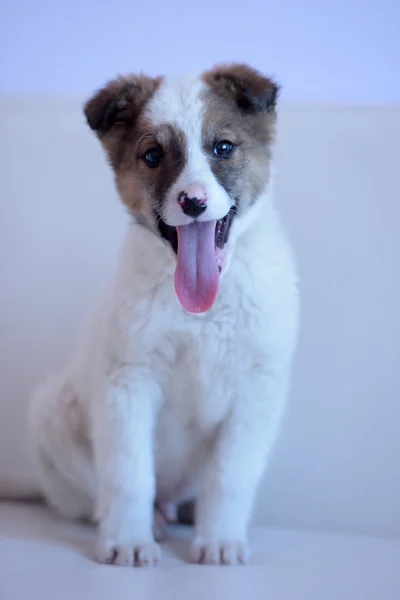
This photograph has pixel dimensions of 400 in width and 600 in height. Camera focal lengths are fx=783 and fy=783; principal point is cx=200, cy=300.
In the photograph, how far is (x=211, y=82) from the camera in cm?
190

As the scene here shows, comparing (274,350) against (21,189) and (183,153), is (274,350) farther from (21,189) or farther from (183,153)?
(21,189)

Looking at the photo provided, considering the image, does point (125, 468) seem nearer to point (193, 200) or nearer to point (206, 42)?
point (193, 200)

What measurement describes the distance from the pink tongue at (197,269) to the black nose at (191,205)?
0.28ft

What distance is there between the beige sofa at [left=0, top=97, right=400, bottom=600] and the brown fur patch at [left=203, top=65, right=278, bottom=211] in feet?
1.74

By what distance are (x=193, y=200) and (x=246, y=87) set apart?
35 cm

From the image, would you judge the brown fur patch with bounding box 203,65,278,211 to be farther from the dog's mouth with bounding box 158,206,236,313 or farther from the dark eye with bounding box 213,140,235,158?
the dog's mouth with bounding box 158,206,236,313

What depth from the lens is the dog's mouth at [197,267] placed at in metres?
1.77

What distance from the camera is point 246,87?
1.84 meters

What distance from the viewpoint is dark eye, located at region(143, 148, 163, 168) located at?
185 cm

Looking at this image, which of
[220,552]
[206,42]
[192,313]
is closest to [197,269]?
[192,313]

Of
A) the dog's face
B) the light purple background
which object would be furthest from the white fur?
the light purple background

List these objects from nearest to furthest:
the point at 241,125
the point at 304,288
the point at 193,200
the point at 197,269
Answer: the point at 193,200 < the point at 197,269 < the point at 241,125 < the point at 304,288

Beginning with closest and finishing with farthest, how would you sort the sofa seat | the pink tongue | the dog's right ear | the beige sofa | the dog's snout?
the sofa seat < the dog's snout < the pink tongue < the dog's right ear < the beige sofa

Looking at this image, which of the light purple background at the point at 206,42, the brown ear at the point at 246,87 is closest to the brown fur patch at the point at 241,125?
the brown ear at the point at 246,87
